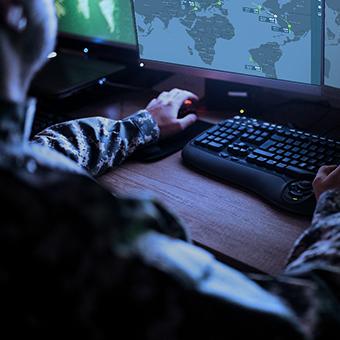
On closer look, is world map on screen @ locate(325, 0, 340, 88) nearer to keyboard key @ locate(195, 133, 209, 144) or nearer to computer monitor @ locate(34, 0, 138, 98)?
keyboard key @ locate(195, 133, 209, 144)

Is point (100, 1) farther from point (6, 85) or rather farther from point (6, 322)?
point (6, 322)

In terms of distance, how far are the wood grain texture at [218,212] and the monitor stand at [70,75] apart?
0.41 m

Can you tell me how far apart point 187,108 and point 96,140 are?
1.04ft

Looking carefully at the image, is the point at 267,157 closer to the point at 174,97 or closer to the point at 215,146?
the point at 215,146

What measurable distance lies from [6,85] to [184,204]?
577 millimetres

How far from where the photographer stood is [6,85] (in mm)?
420

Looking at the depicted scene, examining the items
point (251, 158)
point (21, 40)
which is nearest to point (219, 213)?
point (251, 158)

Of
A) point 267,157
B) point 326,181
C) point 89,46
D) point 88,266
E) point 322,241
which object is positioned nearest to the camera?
point 88,266

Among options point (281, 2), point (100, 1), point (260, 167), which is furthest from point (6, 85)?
point (100, 1)

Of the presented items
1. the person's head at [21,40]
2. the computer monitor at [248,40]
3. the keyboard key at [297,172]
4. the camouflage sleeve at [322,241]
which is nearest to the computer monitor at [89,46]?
the computer monitor at [248,40]

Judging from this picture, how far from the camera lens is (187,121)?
1.24 meters

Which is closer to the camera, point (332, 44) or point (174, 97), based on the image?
point (332, 44)

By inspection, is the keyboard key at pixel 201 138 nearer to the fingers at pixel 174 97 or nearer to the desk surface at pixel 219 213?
the desk surface at pixel 219 213

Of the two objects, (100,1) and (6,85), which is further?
(100,1)
